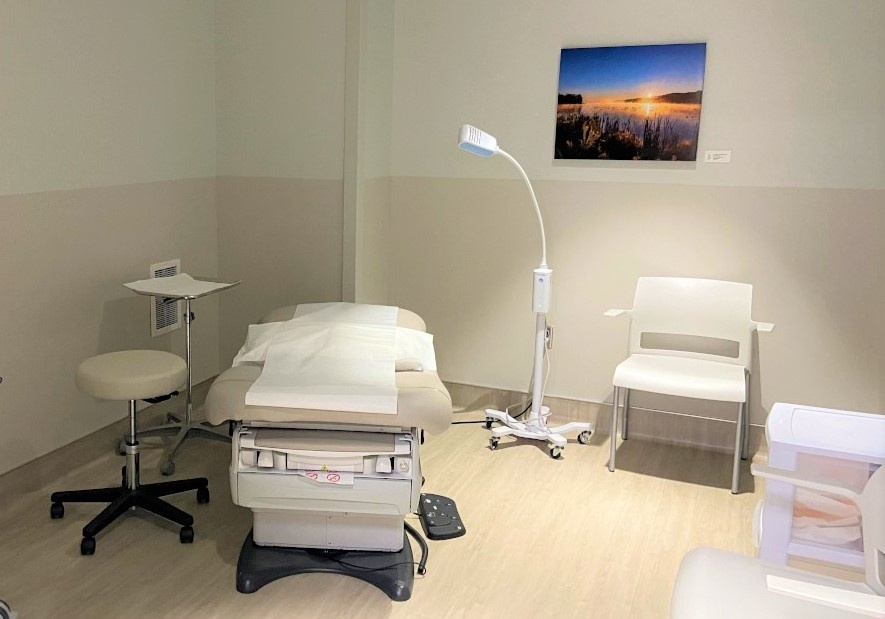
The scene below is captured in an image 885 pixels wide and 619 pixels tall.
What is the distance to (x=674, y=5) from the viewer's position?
3951 mm

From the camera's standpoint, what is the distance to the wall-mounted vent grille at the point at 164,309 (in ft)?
13.3

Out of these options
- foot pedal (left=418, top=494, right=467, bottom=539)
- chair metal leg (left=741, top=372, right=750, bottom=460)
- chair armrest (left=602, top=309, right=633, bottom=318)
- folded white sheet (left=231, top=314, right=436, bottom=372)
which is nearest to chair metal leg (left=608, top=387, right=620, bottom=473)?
chair armrest (left=602, top=309, right=633, bottom=318)

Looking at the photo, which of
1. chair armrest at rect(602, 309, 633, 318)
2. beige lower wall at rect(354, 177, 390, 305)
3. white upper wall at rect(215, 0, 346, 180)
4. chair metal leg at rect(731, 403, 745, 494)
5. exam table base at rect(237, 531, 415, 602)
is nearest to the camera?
exam table base at rect(237, 531, 415, 602)

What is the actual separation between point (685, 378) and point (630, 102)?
4.35ft

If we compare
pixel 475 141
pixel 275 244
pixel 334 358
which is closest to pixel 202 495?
pixel 334 358

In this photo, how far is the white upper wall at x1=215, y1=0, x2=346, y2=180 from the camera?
4.25 m

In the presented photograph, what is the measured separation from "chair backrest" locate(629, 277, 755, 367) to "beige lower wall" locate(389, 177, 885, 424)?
0.41 ft

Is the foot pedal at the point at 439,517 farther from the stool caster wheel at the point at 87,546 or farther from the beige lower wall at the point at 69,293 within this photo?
the beige lower wall at the point at 69,293

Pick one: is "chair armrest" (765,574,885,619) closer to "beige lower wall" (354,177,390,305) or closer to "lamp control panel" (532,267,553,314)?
"lamp control panel" (532,267,553,314)

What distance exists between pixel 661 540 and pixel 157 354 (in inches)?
78.0

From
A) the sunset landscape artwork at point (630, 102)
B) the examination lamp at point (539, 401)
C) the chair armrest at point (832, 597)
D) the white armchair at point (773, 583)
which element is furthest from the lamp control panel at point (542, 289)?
the chair armrest at point (832, 597)

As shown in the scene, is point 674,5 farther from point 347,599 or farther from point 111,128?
point 347,599

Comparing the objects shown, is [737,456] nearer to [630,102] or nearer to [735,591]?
[630,102]

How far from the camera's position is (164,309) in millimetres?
4121
